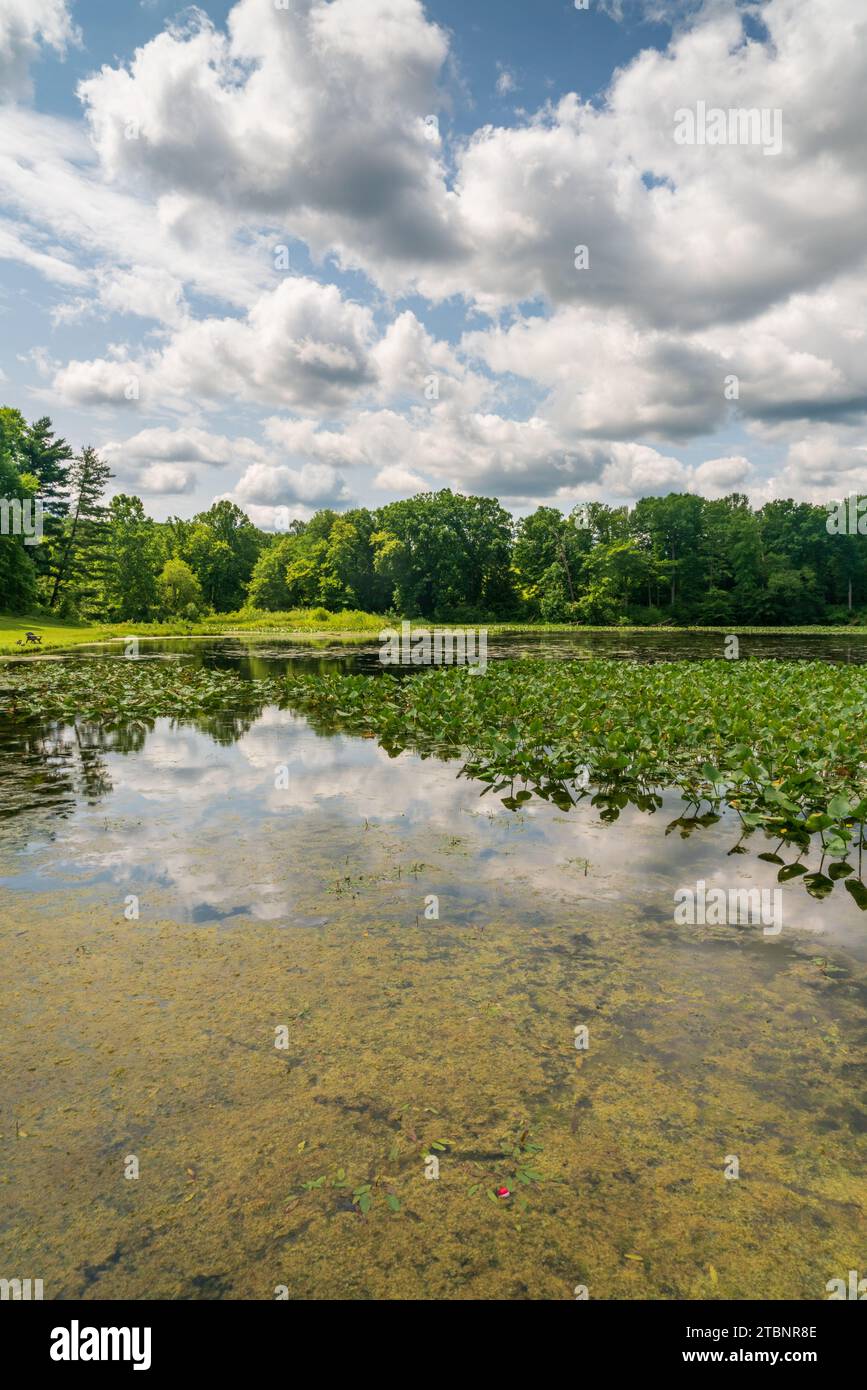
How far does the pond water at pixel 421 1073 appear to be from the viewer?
2.41m

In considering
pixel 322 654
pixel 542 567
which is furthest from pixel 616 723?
pixel 542 567

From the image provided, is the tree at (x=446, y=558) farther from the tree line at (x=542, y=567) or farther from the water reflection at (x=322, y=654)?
the water reflection at (x=322, y=654)

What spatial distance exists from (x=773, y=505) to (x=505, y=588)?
33.4m

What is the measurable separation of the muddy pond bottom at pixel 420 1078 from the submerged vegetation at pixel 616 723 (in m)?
1.77

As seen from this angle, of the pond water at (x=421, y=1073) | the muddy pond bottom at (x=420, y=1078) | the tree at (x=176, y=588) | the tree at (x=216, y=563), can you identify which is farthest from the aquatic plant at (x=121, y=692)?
the tree at (x=216, y=563)

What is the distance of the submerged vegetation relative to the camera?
296 inches

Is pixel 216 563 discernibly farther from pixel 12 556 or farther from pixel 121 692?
pixel 121 692

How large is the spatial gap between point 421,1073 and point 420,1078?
32 millimetres

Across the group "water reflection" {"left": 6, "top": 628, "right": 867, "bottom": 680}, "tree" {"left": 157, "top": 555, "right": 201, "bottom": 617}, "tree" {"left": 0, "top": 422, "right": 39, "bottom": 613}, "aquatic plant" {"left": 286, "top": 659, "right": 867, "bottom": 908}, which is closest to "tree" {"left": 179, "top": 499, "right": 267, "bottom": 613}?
"tree" {"left": 157, "top": 555, "right": 201, "bottom": 617}

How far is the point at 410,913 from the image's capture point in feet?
17.0

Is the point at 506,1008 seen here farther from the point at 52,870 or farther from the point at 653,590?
the point at 653,590

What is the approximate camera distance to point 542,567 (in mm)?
78938
